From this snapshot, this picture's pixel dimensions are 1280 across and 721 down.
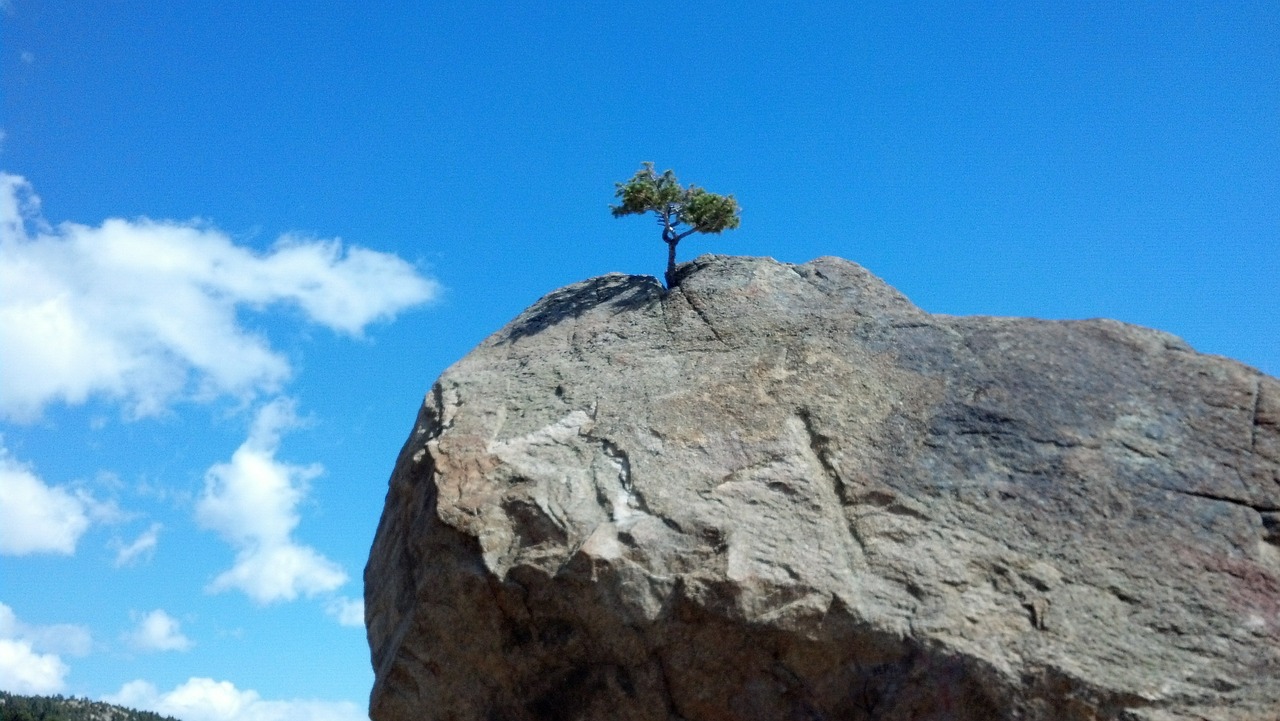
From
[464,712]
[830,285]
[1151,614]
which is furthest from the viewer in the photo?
[830,285]

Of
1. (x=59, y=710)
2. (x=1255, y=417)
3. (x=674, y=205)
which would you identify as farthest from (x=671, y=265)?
(x=59, y=710)

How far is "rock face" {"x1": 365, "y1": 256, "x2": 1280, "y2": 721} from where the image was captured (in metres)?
9.85

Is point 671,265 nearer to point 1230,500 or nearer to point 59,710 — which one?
point 1230,500

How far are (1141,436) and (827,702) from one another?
449cm

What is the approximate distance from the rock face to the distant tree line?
49.2 meters

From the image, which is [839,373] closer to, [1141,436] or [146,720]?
[1141,436]

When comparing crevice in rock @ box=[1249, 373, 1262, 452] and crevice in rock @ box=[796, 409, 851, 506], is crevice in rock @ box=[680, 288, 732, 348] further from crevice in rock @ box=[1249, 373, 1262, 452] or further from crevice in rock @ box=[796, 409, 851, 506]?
crevice in rock @ box=[1249, 373, 1262, 452]

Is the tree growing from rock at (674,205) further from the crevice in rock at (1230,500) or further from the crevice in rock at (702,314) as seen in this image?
the crevice in rock at (1230,500)

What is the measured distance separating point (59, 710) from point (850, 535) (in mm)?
65175

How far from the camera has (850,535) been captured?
10844 millimetres

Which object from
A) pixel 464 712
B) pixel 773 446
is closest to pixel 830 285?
pixel 773 446

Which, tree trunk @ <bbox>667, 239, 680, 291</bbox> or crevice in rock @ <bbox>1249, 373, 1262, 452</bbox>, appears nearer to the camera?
crevice in rock @ <bbox>1249, 373, 1262, 452</bbox>

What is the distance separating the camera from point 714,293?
48.4 ft

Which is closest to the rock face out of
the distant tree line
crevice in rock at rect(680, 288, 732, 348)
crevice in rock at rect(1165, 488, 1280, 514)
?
crevice in rock at rect(1165, 488, 1280, 514)
